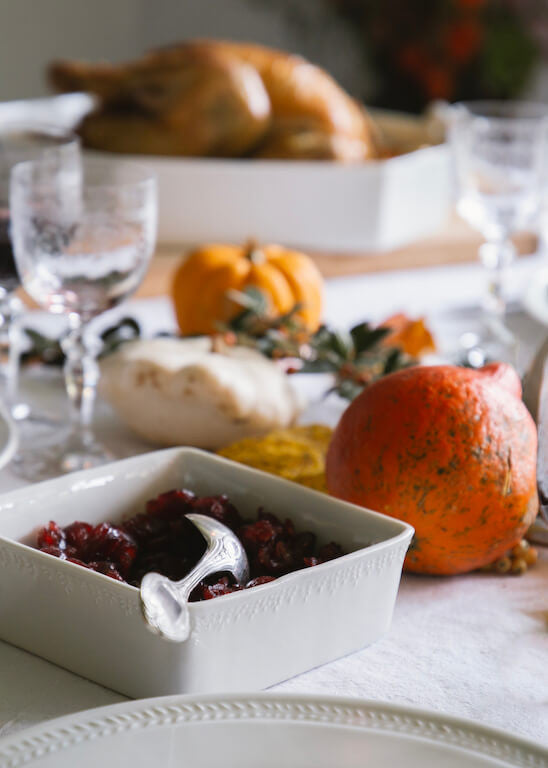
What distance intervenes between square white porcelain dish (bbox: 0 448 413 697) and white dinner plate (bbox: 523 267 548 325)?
1.71 ft

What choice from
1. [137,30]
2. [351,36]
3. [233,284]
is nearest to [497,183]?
[233,284]

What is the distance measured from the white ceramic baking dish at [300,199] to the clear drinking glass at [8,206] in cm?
42

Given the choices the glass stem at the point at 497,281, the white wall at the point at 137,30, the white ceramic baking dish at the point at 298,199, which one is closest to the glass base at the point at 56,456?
the glass stem at the point at 497,281

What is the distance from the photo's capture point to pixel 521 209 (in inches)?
45.9

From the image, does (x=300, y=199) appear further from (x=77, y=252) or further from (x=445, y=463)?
(x=445, y=463)

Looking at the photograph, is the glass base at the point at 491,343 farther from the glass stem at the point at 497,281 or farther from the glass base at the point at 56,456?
the glass base at the point at 56,456

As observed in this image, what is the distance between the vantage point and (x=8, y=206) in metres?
0.96

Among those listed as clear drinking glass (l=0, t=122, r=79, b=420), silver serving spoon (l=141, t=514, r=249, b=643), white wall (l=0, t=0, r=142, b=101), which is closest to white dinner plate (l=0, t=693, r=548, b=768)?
silver serving spoon (l=141, t=514, r=249, b=643)

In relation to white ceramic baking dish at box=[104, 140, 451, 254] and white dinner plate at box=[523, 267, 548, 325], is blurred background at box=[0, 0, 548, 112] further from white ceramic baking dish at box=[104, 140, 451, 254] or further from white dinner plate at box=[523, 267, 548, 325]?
white dinner plate at box=[523, 267, 548, 325]

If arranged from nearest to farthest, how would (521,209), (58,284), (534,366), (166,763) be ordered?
(166,763)
(534,366)
(58,284)
(521,209)

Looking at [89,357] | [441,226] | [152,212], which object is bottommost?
[441,226]

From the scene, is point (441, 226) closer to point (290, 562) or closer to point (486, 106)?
point (486, 106)

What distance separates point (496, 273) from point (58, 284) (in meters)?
0.54

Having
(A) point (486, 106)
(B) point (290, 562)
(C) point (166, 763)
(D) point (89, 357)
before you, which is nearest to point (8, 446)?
(D) point (89, 357)
